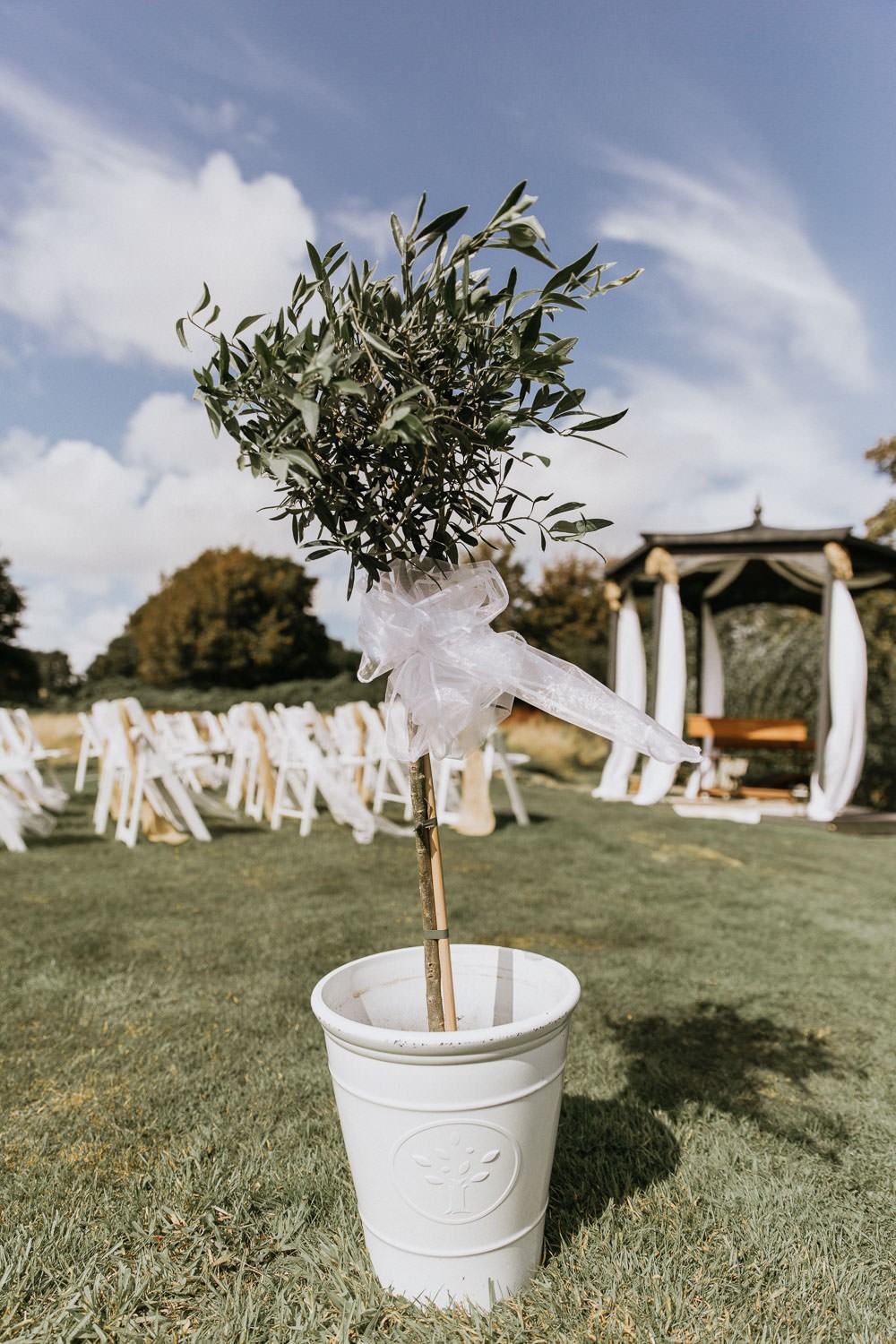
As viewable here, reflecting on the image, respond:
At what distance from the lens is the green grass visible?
5.89 ft

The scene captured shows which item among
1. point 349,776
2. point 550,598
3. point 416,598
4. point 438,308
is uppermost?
point 550,598

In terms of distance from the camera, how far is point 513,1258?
1.85m

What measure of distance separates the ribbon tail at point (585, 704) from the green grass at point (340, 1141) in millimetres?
1160

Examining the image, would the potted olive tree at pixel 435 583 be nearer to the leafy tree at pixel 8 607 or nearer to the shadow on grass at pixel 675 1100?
the shadow on grass at pixel 675 1100

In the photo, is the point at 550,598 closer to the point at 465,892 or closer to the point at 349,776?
the point at 349,776

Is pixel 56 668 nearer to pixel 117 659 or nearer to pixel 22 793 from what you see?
pixel 117 659

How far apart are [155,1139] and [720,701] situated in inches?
462

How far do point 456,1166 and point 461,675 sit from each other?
1017mm

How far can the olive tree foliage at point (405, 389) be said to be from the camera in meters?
1.65

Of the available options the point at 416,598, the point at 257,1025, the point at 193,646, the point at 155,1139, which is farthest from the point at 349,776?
the point at 193,646

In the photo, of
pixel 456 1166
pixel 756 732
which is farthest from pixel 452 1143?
pixel 756 732

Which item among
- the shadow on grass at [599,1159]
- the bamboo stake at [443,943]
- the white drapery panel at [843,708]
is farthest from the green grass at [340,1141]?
the white drapery panel at [843,708]

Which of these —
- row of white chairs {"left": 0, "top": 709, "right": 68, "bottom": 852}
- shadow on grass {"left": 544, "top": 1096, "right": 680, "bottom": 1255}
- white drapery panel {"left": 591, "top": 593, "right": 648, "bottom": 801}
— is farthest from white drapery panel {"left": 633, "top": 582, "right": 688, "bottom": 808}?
shadow on grass {"left": 544, "top": 1096, "right": 680, "bottom": 1255}

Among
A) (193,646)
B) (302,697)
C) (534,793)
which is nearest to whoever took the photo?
(534,793)
